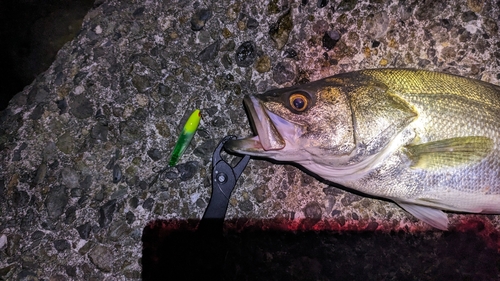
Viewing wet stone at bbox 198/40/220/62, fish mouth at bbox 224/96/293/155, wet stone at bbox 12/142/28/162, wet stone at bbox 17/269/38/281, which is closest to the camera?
fish mouth at bbox 224/96/293/155

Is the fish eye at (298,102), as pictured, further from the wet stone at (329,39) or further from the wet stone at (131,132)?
the wet stone at (131,132)


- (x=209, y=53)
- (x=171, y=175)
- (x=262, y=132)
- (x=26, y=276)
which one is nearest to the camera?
(x=262, y=132)

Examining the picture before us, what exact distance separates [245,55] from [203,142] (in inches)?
26.3

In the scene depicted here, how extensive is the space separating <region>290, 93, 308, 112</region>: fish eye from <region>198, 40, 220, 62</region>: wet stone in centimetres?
73

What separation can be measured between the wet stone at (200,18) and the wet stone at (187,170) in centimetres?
95

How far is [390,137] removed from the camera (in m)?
1.83

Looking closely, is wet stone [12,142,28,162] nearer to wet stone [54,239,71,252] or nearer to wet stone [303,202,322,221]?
wet stone [54,239,71,252]

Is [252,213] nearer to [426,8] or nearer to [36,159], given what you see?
[36,159]

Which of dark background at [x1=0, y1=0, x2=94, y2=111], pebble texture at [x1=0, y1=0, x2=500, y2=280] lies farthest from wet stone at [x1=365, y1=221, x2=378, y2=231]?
dark background at [x1=0, y1=0, x2=94, y2=111]

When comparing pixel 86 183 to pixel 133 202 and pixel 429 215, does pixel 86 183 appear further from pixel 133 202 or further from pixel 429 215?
pixel 429 215

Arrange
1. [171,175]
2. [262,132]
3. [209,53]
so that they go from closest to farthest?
[262,132] → [171,175] → [209,53]

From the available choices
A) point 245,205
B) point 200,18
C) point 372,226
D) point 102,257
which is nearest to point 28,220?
point 102,257

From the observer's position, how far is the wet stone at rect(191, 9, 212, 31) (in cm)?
232

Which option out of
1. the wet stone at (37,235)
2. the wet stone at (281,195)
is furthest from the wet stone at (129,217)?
the wet stone at (281,195)
